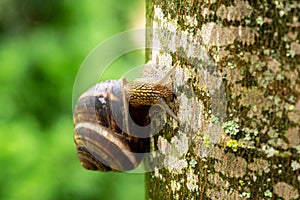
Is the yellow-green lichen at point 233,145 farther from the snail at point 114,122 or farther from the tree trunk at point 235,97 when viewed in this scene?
the snail at point 114,122

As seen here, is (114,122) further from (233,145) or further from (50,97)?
(50,97)

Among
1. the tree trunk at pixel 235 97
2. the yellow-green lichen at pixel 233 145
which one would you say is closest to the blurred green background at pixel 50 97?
the tree trunk at pixel 235 97

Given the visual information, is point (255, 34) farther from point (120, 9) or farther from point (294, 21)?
point (120, 9)

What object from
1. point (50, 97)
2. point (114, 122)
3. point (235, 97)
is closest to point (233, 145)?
point (235, 97)

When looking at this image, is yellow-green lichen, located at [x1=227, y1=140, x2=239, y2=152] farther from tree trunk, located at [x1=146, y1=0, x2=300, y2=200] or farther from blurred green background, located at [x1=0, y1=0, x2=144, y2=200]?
blurred green background, located at [x1=0, y1=0, x2=144, y2=200]

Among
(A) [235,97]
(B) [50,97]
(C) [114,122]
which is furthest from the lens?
(B) [50,97]

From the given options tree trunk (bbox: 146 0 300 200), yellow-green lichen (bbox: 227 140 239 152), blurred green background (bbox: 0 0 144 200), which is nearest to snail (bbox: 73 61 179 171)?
tree trunk (bbox: 146 0 300 200)
